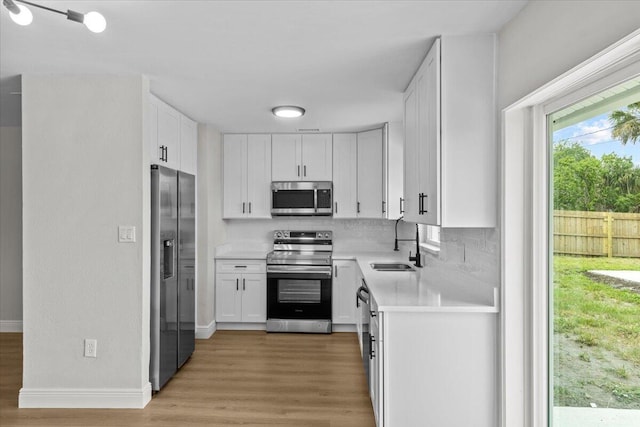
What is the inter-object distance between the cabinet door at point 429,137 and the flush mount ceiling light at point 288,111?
1344 mm

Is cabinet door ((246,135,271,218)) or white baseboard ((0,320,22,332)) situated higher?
cabinet door ((246,135,271,218))

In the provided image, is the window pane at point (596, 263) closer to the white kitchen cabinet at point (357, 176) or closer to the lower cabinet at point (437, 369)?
the lower cabinet at point (437, 369)

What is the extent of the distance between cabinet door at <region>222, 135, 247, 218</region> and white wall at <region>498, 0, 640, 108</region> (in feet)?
11.1

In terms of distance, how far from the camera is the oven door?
467cm

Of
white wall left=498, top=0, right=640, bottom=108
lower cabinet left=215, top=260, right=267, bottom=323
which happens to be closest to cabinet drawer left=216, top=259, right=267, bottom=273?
lower cabinet left=215, top=260, right=267, bottom=323

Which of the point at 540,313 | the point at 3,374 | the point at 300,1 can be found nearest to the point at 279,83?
the point at 300,1

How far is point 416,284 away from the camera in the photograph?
116 inches

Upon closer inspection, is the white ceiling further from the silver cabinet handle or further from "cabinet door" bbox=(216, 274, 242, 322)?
"cabinet door" bbox=(216, 274, 242, 322)

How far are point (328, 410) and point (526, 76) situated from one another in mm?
2426

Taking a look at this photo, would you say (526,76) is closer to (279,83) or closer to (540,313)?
(540,313)

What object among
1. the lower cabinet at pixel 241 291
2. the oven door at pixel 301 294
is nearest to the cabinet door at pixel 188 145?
the lower cabinet at pixel 241 291

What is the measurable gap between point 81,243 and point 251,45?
6.06ft

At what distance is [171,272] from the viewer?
3311 mm

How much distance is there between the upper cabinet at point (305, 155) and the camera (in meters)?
4.99
